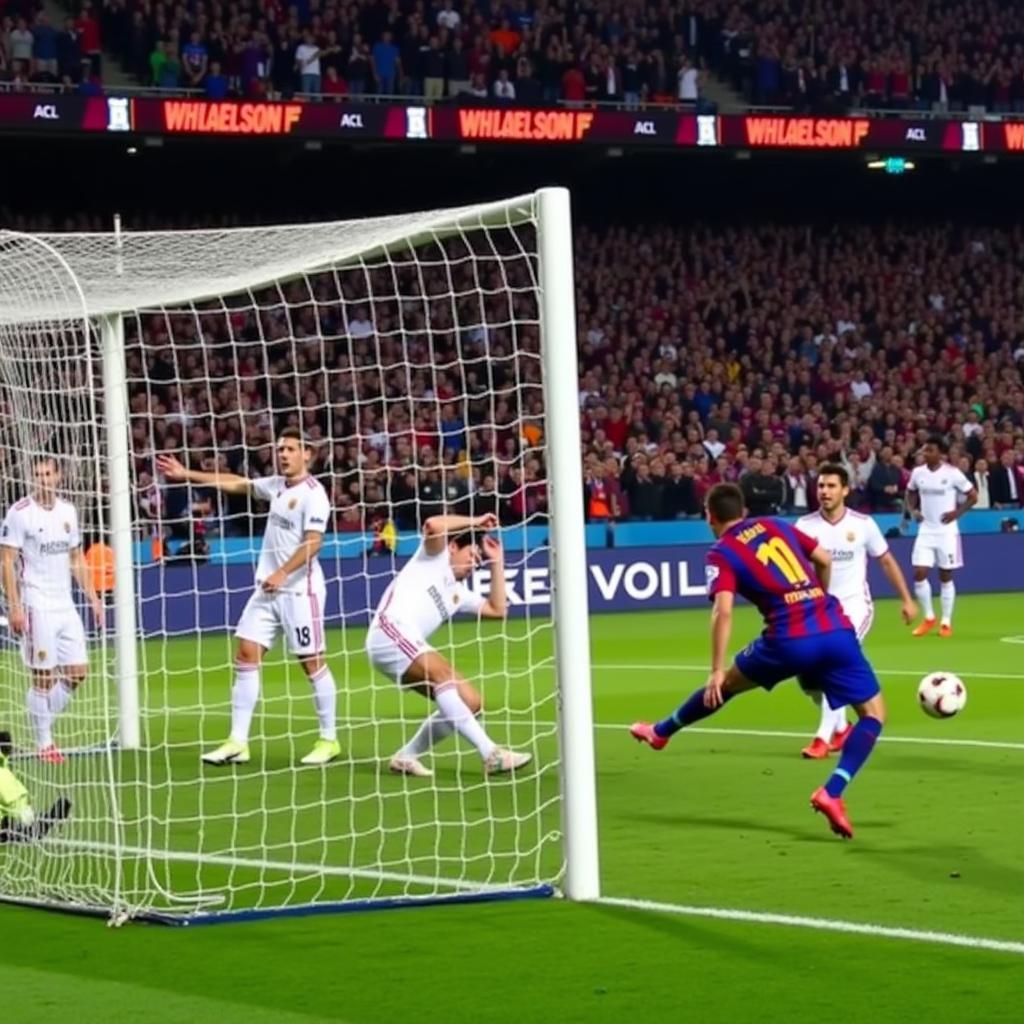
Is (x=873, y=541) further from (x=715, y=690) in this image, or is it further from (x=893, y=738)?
(x=715, y=690)

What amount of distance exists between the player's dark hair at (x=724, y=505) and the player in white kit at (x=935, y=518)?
13.5 m

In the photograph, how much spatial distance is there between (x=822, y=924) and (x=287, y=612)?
6.15 m

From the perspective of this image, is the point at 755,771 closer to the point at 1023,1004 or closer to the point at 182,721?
the point at 182,721

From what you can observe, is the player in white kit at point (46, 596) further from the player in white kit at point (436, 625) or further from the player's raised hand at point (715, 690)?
the player's raised hand at point (715, 690)

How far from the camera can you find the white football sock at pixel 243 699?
14086 mm

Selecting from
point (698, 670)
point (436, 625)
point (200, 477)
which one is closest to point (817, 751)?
point (436, 625)

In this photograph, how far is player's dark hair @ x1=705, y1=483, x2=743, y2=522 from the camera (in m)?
11.6

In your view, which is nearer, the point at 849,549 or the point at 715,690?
the point at 715,690

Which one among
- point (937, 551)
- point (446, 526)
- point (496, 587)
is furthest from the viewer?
point (937, 551)

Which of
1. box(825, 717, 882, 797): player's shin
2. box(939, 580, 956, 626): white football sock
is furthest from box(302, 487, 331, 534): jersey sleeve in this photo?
box(939, 580, 956, 626): white football sock

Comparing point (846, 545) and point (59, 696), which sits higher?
point (846, 545)

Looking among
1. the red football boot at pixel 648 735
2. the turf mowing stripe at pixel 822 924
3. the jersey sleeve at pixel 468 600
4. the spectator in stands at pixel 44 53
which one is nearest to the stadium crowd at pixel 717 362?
the spectator in stands at pixel 44 53

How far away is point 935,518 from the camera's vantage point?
25484 mm

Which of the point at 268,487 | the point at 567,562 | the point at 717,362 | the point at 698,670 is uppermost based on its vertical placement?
the point at 717,362
